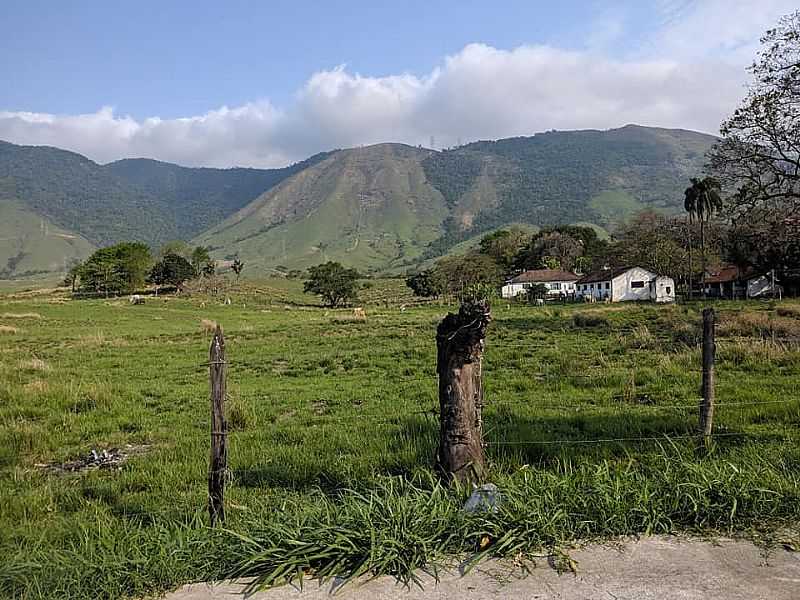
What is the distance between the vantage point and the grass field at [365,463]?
4.43 metres

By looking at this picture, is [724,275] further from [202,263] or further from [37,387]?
[37,387]

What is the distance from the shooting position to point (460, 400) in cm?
540

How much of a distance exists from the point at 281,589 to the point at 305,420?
6.55m

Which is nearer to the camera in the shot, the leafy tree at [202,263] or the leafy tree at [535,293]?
the leafy tree at [535,293]

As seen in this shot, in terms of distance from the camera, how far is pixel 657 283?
77875mm

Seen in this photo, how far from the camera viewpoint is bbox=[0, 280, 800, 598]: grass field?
4.43 meters

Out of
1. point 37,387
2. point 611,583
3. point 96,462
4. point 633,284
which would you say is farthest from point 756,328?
point 633,284

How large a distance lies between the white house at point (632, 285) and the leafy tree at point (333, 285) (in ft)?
105

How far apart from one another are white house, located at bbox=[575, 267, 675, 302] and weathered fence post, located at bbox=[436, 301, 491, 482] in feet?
247

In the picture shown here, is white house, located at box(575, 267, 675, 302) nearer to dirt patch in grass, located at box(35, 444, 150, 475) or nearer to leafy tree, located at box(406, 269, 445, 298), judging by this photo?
leafy tree, located at box(406, 269, 445, 298)

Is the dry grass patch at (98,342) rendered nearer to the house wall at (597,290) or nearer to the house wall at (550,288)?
the house wall at (550,288)

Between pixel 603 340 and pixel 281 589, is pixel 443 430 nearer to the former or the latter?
pixel 281 589

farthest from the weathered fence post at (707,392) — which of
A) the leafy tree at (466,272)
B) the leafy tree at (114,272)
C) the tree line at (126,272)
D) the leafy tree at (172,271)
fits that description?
the leafy tree at (172,271)

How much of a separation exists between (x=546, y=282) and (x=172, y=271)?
54.8 m
